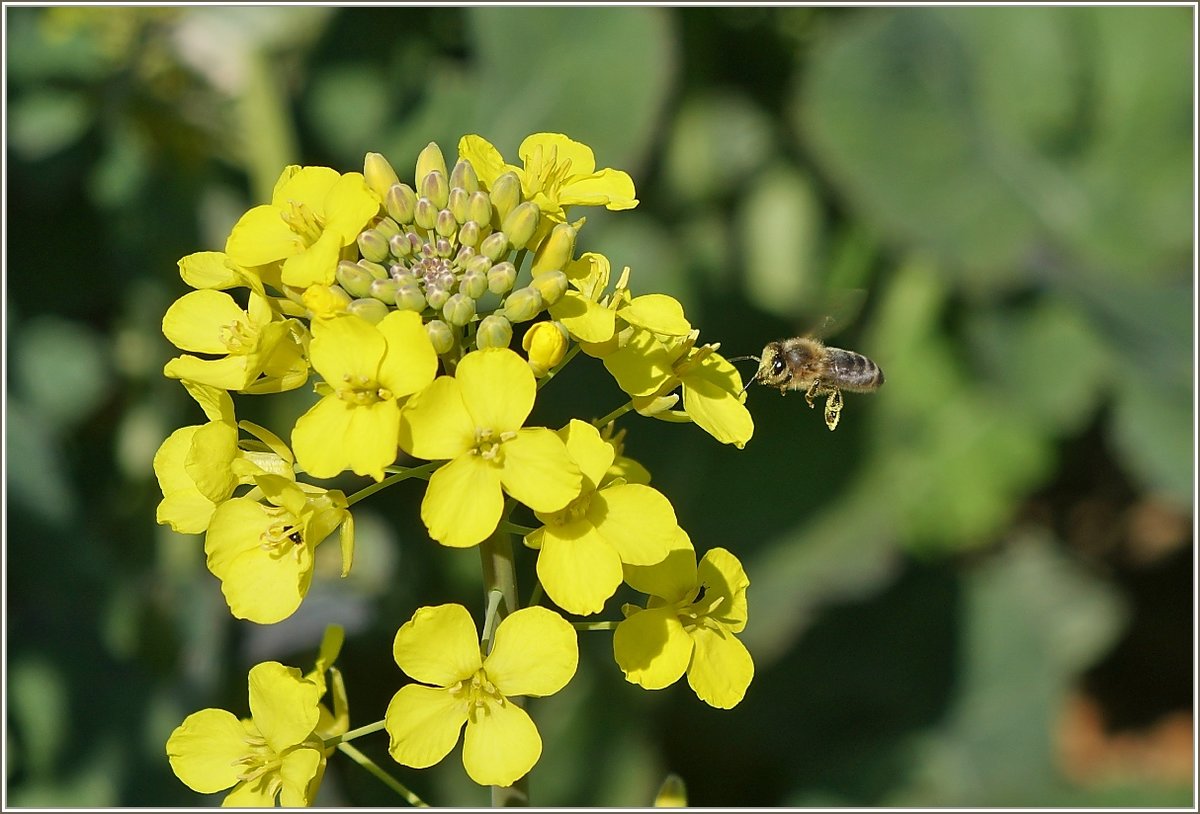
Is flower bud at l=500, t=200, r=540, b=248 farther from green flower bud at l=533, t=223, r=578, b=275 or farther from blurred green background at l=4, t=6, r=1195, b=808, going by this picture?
blurred green background at l=4, t=6, r=1195, b=808

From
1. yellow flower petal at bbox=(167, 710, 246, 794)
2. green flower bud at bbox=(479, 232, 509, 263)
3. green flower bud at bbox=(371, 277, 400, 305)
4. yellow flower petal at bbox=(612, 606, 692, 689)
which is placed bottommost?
yellow flower petal at bbox=(167, 710, 246, 794)

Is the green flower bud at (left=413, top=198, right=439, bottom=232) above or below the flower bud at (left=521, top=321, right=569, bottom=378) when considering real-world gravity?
above

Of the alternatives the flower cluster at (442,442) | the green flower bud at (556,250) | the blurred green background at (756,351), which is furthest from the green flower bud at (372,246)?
the blurred green background at (756,351)

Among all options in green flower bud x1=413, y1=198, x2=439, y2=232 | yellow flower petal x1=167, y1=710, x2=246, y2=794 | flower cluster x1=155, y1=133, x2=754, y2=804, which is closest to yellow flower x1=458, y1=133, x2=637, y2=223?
flower cluster x1=155, y1=133, x2=754, y2=804

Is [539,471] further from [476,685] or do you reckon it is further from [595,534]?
[476,685]

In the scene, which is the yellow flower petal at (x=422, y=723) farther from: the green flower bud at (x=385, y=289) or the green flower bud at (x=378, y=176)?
the green flower bud at (x=378, y=176)

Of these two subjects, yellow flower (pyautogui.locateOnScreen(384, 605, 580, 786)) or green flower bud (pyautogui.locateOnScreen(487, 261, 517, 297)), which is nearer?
yellow flower (pyautogui.locateOnScreen(384, 605, 580, 786))
